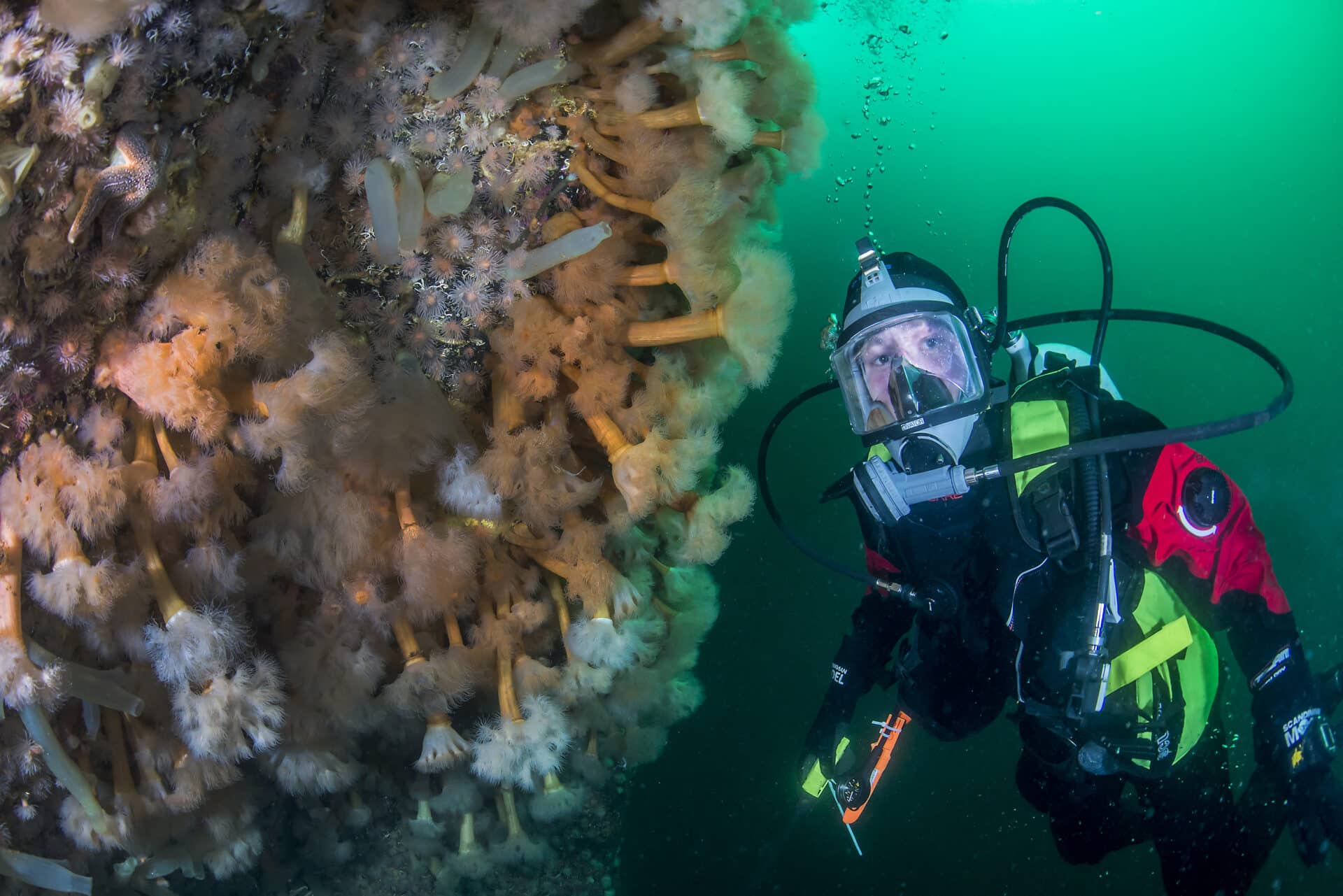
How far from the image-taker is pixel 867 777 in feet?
13.6

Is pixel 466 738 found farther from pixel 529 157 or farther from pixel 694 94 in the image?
pixel 694 94

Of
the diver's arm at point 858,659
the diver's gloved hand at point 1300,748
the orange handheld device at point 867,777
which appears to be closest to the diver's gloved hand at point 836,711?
the diver's arm at point 858,659

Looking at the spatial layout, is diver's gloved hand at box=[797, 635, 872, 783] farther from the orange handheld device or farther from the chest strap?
the chest strap

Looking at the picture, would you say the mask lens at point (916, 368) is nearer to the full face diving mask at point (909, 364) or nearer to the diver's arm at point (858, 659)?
the full face diving mask at point (909, 364)

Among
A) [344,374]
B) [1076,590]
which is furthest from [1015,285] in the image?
[344,374]

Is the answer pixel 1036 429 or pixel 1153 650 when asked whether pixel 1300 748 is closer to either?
pixel 1153 650

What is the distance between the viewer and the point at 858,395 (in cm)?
369

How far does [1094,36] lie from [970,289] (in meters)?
13.2

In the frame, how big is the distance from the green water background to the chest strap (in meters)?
5.76

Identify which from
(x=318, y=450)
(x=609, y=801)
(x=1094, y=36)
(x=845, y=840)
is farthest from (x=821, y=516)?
(x=1094, y=36)

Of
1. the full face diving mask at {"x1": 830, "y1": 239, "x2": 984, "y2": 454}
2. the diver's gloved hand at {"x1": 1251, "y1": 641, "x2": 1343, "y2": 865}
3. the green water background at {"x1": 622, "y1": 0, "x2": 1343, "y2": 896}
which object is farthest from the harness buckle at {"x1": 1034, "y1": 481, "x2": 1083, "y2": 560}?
the green water background at {"x1": 622, "y1": 0, "x2": 1343, "y2": 896}

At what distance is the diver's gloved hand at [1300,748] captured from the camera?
2.64 m

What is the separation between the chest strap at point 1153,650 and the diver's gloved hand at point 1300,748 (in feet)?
1.32

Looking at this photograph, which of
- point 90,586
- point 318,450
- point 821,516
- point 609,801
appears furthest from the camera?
point 821,516
